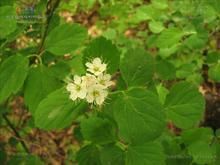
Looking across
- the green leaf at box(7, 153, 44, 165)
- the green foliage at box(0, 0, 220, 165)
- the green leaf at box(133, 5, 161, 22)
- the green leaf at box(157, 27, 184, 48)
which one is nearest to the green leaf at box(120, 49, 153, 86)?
the green foliage at box(0, 0, 220, 165)

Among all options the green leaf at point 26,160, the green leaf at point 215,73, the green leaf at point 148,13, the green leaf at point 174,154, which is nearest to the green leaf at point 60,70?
the green leaf at point 174,154

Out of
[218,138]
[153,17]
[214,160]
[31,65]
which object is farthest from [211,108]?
[31,65]

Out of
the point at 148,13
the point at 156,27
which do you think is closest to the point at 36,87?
the point at 156,27

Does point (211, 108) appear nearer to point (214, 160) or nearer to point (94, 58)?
point (214, 160)

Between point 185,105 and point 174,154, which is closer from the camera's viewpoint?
point 185,105

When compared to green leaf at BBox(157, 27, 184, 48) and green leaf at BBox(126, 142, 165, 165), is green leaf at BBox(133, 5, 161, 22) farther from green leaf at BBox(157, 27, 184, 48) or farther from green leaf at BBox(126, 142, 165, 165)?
green leaf at BBox(126, 142, 165, 165)

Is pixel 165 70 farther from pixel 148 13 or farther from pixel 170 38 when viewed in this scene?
pixel 148 13
